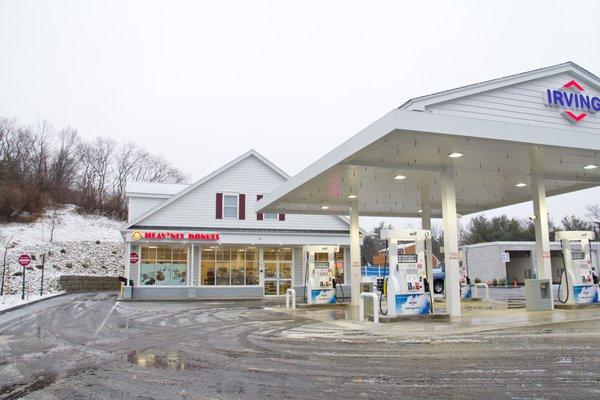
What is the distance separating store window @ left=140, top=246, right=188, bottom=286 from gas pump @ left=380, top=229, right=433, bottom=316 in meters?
18.7

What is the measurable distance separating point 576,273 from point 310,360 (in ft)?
43.1

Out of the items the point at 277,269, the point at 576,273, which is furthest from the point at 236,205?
the point at 576,273

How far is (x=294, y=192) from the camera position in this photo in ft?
67.1

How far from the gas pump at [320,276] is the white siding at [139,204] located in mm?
15911

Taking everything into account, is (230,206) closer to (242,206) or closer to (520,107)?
(242,206)

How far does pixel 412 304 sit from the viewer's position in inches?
576

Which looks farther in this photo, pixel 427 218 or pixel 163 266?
pixel 163 266

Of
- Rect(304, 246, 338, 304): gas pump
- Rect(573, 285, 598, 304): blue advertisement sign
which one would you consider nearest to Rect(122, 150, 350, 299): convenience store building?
Rect(304, 246, 338, 304): gas pump

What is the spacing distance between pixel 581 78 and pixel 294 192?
10.6 meters

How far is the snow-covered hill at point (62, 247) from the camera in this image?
39.5 m

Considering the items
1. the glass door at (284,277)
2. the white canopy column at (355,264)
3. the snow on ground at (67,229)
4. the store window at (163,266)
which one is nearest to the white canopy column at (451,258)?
the white canopy column at (355,264)

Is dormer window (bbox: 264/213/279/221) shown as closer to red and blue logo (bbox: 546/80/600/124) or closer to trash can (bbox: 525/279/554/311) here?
trash can (bbox: 525/279/554/311)

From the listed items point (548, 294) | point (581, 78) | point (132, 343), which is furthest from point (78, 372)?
point (581, 78)

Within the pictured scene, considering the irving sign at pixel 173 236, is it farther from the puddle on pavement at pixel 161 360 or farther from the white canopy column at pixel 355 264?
the puddle on pavement at pixel 161 360
